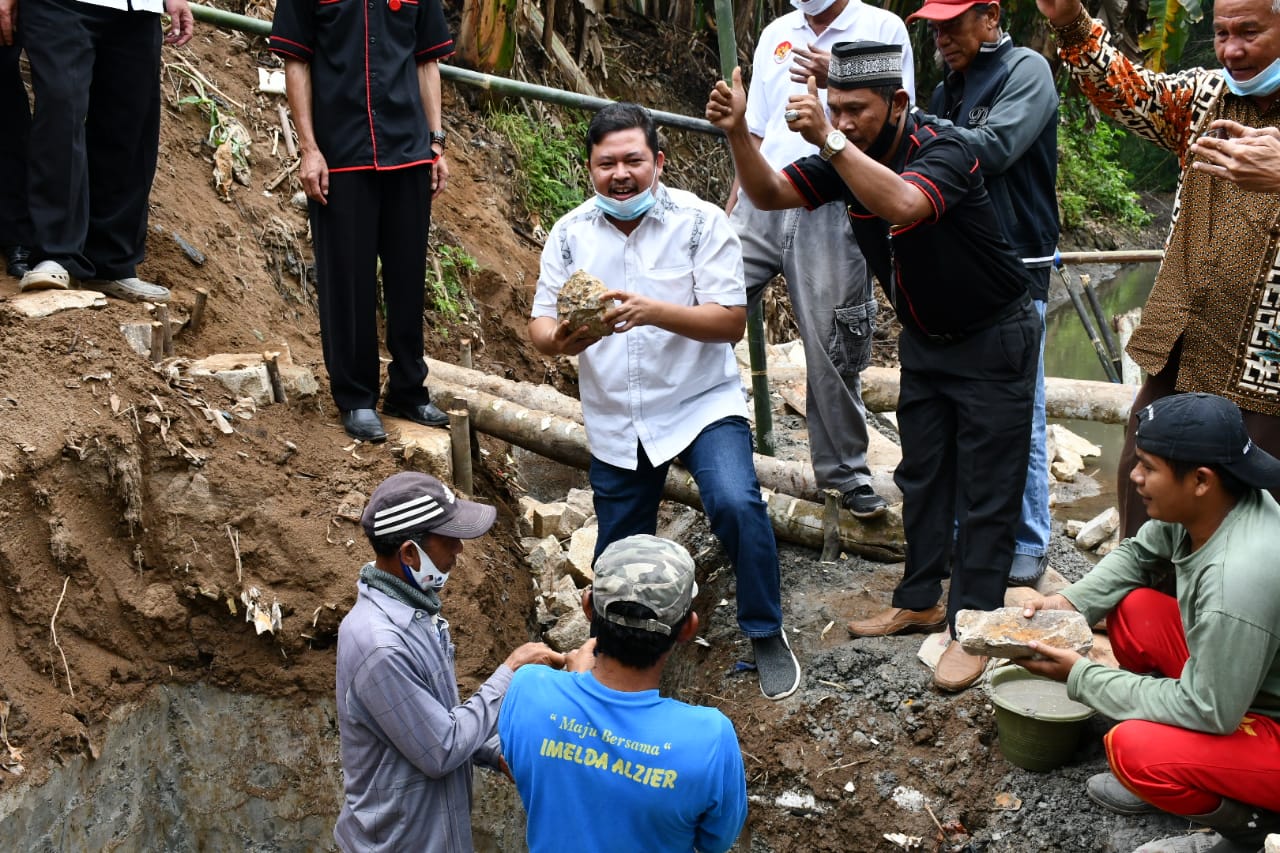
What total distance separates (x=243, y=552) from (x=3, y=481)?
0.86 m

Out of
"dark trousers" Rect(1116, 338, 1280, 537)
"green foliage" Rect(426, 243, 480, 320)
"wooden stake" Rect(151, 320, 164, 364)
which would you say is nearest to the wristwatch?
"dark trousers" Rect(1116, 338, 1280, 537)

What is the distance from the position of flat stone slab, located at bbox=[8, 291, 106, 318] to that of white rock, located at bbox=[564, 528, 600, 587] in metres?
2.45

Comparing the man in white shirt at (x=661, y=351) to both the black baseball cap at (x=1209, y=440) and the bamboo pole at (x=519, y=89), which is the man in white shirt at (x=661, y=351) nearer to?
the bamboo pole at (x=519, y=89)

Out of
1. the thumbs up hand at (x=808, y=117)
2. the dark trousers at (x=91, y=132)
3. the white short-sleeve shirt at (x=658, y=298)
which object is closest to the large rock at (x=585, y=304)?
the white short-sleeve shirt at (x=658, y=298)

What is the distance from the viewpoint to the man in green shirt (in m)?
2.83

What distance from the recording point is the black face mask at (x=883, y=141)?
12.3ft

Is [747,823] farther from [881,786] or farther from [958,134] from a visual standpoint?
[958,134]

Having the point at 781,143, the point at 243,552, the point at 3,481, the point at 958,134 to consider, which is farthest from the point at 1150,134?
the point at 3,481

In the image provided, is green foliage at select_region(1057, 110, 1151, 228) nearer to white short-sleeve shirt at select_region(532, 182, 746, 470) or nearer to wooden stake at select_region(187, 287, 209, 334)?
white short-sleeve shirt at select_region(532, 182, 746, 470)

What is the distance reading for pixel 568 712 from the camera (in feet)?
7.82

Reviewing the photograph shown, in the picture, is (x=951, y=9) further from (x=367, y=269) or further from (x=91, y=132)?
(x=91, y=132)

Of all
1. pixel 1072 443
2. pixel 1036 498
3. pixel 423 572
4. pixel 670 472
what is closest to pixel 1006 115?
pixel 1036 498

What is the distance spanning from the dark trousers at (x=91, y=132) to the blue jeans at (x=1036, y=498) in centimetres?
383

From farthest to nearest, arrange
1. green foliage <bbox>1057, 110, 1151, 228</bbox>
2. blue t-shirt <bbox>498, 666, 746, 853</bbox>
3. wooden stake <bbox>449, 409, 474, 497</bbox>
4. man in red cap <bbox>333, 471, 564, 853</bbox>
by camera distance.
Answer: green foliage <bbox>1057, 110, 1151, 228</bbox>
wooden stake <bbox>449, 409, 474, 497</bbox>
man in red cap <bbox>333, 471, 564, 853</bbox>
blue t-shirt <bbox>498, 666, 746, 853</bbox>
